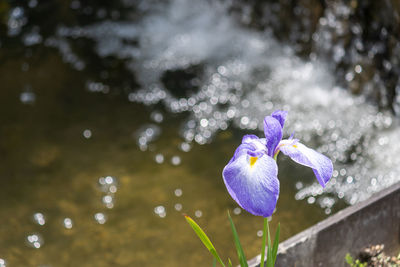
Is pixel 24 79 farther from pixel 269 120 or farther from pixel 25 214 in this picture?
pixel 269 120

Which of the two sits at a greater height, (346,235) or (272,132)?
(272,132)

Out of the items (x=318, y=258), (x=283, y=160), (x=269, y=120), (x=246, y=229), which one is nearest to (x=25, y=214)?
(x=246, y=229)

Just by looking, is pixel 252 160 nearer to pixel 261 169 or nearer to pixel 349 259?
pixel 261 169

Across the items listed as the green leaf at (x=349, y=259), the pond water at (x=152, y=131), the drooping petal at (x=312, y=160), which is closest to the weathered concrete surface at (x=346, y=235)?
the green leaf at (x=349, y=259)

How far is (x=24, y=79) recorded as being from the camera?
3.50 meters

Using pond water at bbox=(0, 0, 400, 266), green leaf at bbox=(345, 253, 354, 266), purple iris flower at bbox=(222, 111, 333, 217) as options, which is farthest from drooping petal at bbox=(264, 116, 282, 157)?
pond water at bbox=(0, 0, 400, 266)

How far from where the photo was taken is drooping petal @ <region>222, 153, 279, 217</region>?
2.93ft

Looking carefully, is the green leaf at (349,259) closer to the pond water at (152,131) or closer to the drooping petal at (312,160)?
the drooping petal at (312,160)

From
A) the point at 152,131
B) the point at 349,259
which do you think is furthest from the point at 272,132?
the point at 152,131

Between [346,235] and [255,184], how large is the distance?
2.31 ft

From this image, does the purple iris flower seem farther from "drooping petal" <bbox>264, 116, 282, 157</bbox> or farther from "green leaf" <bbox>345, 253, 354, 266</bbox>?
"green leaf" <bbox>345, 253, 354, 266</bbox>

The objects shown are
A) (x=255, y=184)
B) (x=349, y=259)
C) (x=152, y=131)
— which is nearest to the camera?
(x=255, y=184)

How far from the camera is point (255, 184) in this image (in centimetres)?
90

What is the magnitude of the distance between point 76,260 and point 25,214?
406 mm
